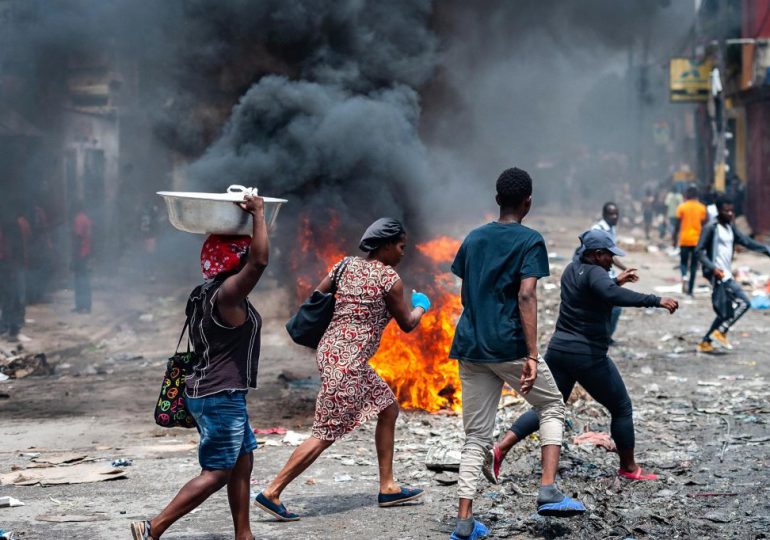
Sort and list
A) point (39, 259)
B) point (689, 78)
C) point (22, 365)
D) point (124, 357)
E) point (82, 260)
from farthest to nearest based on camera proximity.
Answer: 1. point (689, 78)
2. point (39, 259)
3. point (82, 260)
4. point (124, 357)
5. point (22, 365)

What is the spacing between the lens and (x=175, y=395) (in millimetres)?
4027

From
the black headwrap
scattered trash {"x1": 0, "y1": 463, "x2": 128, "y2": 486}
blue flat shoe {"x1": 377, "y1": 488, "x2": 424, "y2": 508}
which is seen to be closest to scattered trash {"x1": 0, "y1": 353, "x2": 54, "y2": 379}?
scattered trash {"x1": 0, "y1": 463, "x2": 128, "y2": 486}

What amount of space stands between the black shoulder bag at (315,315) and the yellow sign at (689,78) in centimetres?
2475

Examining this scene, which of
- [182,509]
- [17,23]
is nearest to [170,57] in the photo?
[17,23]

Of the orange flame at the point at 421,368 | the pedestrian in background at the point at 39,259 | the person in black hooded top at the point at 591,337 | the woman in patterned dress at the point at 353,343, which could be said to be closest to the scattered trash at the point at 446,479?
the person in black hooded top at the point at 591,337

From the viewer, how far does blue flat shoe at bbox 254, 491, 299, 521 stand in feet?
15.4

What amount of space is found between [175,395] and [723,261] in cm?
743

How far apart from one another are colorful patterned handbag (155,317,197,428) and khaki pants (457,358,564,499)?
4.41 feet

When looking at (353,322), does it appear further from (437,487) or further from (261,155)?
(261,155)

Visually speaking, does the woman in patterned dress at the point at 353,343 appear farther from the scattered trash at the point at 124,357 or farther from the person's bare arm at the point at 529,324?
the scattered trash at the point at 124,357

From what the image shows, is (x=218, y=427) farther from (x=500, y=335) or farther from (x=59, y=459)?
(x=59, y=459)

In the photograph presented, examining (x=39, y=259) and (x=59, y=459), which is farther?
(x=39, y=259)

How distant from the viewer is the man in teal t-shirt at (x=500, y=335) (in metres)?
4.33

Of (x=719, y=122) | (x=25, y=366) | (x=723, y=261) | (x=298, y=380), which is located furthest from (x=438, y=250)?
(x=719, y=122)
